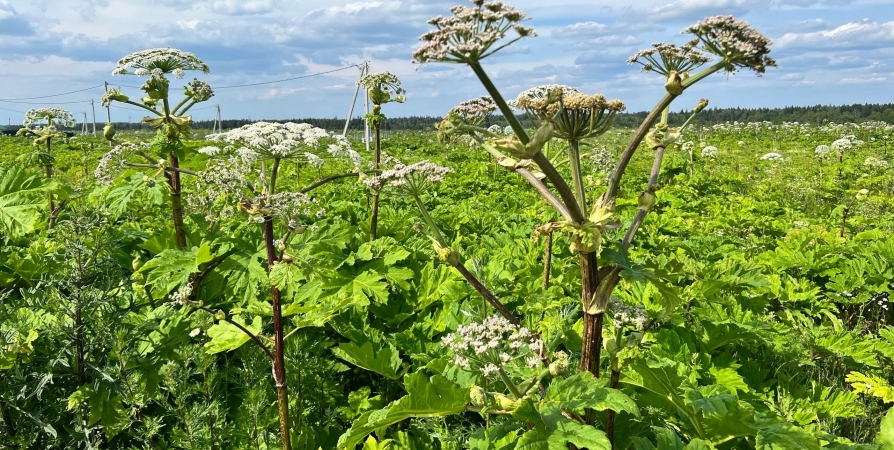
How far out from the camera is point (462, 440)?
2836 millimetres

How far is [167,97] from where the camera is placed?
4.02 meters

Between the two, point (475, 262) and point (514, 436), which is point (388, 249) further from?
point (514, 436)

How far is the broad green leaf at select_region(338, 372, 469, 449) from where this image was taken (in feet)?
6.62

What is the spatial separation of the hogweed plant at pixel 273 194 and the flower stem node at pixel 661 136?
1714mm

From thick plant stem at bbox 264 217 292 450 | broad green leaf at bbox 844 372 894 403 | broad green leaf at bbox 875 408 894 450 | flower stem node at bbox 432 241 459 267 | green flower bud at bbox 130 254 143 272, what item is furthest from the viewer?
green flower bud at bbox 130 254 143 272

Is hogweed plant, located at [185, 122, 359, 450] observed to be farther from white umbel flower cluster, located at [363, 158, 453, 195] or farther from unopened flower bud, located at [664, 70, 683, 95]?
unopened flower bud, located at [664, 70, 683, 95]

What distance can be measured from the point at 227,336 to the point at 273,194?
2.97 feet

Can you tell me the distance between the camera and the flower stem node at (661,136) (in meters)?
1.93

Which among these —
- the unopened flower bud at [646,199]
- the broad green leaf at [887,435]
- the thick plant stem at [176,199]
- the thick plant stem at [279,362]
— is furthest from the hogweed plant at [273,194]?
the broad green leaf at [887,435]

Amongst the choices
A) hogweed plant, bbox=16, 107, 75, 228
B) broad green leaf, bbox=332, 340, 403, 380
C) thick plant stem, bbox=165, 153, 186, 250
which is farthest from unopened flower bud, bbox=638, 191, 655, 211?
hogweed plant, bbox=16, 107, 75, 228

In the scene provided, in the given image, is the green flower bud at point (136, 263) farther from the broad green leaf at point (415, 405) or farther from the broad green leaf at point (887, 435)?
the broad green leaf at point (887, 435)

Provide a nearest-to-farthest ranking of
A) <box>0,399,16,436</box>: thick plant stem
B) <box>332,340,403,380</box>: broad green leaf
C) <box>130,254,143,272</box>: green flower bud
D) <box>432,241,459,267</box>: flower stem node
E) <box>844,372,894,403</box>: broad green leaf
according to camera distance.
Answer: <box>432,241,459,267</box>: flower stem node
<box>0,399,16,436</box>: thick plant stem
<box>332,340,403,380</box>: broad green leaf
<box>844,372,894,403</box>: broad green leaf
<box>130,254,143,272</box>: green flower bud

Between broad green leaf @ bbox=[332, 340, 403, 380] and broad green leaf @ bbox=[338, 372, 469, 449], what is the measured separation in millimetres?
868

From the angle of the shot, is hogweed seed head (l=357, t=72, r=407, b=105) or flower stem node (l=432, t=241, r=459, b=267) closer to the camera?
flower stem node (l=432, t=241, r=459, b=267)
